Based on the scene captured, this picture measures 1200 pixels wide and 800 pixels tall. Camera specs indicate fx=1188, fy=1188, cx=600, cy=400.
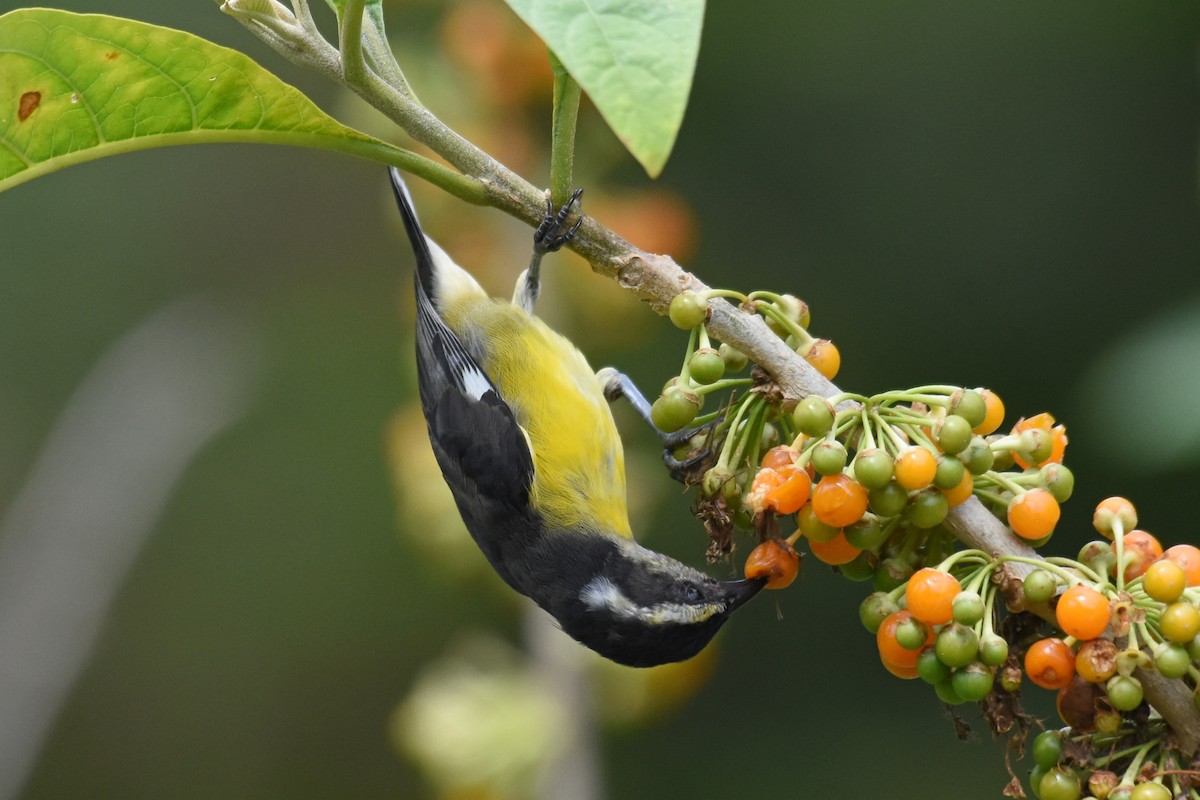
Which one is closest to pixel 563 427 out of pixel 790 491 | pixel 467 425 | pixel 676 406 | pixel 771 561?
pixel 467 425

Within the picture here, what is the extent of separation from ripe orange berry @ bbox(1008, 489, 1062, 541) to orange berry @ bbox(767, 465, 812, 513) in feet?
0.76

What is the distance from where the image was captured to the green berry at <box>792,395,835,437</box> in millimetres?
1286

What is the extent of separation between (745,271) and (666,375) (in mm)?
504

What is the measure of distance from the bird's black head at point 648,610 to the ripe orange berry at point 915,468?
43.0 inches

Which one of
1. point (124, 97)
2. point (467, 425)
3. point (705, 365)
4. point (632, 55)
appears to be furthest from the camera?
point (467, 425)

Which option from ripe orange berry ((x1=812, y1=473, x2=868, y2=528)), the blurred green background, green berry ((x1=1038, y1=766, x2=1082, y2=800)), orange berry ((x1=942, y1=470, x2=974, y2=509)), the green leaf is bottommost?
the blurred green background

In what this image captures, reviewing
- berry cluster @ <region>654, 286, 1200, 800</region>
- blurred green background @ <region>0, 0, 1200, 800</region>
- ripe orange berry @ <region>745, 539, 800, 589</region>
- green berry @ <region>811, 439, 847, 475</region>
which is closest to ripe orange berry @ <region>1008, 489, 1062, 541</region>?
berry cluster @ <region>654, 286, 1200, 800</region>

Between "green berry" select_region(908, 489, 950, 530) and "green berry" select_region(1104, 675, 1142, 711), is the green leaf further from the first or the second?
"green berry" select_region(1104, 675, 1142, 711)

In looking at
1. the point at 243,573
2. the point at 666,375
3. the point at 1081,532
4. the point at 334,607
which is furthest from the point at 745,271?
the point at 243,573

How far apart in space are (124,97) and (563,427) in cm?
186

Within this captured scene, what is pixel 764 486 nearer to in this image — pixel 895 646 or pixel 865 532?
pixel 865 532

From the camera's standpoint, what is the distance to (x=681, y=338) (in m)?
4.49

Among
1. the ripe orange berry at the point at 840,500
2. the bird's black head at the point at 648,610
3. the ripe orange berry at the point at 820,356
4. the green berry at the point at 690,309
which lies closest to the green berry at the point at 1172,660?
the ripe orange berry at the point at 840,500

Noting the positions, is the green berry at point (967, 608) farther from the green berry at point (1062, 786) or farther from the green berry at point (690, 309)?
the green berry at point (690, 309)
